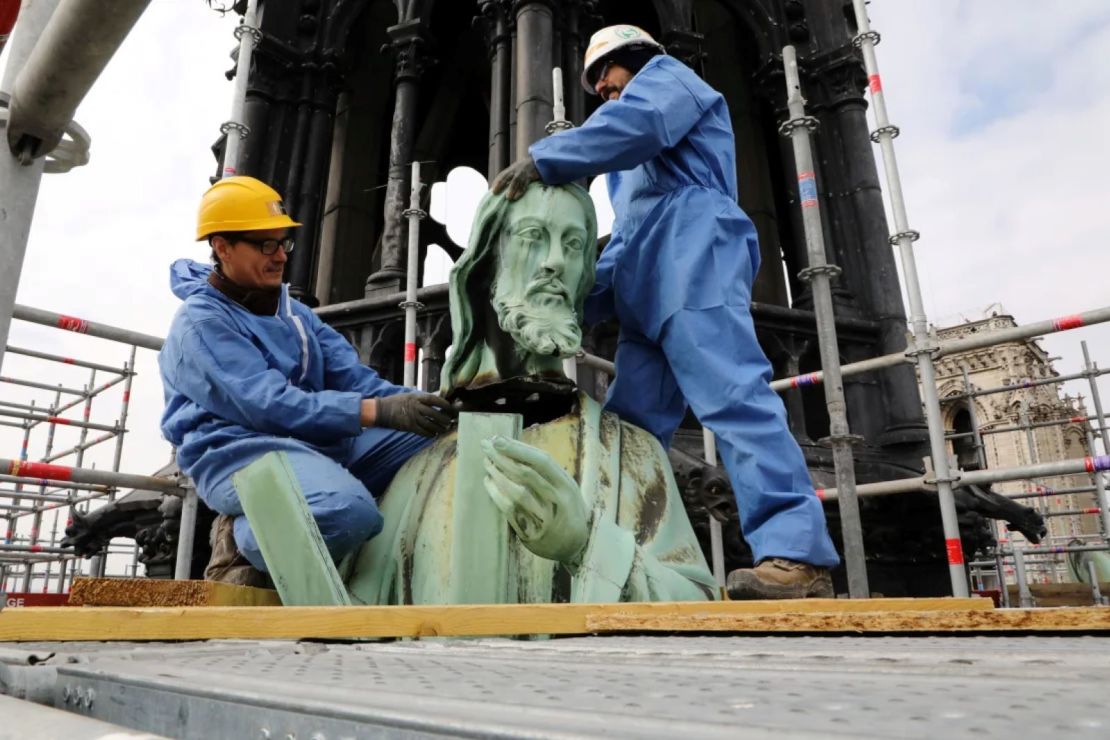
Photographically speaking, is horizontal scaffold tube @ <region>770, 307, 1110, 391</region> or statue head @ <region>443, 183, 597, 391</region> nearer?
statue head @ <region>443, 183, 597, 391</region>

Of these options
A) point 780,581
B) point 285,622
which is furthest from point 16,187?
point 780,581

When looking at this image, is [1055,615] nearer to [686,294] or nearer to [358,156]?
[686,294]

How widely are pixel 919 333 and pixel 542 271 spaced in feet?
7.33

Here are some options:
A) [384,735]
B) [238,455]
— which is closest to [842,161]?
[238,455]

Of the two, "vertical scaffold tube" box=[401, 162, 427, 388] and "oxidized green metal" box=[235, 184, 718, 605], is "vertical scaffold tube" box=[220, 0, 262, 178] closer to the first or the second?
"vertical scaffold tube" box=[401, 162, 427, 388]

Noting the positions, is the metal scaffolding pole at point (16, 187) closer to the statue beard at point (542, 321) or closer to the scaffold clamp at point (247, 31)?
the statue beard at point (542, 321)

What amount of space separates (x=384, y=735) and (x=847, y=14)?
7.57 m

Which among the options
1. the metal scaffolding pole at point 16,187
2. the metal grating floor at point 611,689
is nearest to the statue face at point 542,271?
the metal scaffolding pole at point 16,187

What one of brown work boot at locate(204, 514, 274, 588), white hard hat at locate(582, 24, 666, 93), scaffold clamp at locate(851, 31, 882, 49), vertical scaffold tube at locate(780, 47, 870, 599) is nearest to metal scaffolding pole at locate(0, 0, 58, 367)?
brown work boot at locate(204, 514, 274, 588)

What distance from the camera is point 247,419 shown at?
6.99 feet

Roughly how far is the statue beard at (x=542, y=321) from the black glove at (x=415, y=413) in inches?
10.2

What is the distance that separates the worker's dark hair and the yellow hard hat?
107 cm

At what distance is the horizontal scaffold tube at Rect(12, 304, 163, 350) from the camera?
3.55 m

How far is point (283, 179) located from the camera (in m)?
6.90
